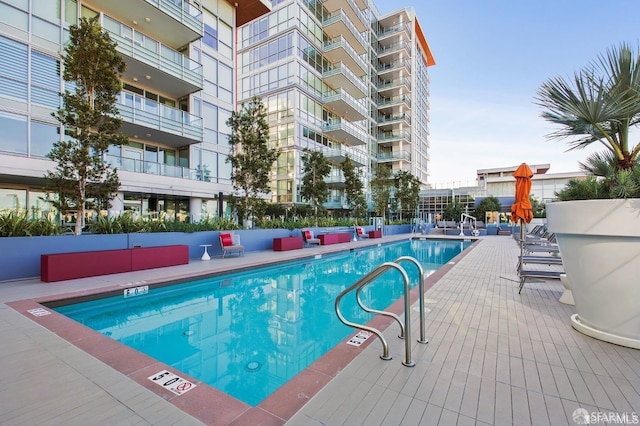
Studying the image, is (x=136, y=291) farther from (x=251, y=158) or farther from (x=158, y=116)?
(x=158, y=116)

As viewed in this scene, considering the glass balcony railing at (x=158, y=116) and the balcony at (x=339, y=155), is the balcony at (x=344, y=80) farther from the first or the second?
the glass balcony railing at (x=158, y=116)

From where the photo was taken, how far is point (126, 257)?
7.86 metres

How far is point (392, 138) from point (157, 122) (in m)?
30.6

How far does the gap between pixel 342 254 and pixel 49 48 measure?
14.5 metres

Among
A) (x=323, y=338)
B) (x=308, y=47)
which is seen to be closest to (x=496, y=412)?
(x=323, y=338)

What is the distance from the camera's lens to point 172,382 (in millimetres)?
2594

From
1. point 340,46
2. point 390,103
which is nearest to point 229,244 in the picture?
point 340,46

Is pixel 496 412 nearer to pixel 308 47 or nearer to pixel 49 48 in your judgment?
pixel 49 48

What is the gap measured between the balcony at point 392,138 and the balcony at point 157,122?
27578 mm

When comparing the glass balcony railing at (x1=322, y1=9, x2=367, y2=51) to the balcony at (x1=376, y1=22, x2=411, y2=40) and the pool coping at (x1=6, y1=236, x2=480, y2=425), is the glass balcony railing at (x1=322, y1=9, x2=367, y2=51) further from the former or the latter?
the pool coping at (x1=6, y1=236, x2=480, y2=425)

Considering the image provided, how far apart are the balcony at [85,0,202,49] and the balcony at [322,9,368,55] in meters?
12.7

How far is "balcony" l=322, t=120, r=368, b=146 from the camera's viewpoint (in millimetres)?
26656

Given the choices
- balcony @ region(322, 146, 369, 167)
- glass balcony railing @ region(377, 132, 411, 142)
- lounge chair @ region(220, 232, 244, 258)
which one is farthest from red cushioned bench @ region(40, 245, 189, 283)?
glass balcony railing @ region(377, 132, 411, 142)

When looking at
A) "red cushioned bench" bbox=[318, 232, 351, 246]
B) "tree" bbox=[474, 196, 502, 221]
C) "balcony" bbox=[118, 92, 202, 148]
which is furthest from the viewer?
"tree" bbox=[474, 196, 502, 221]
